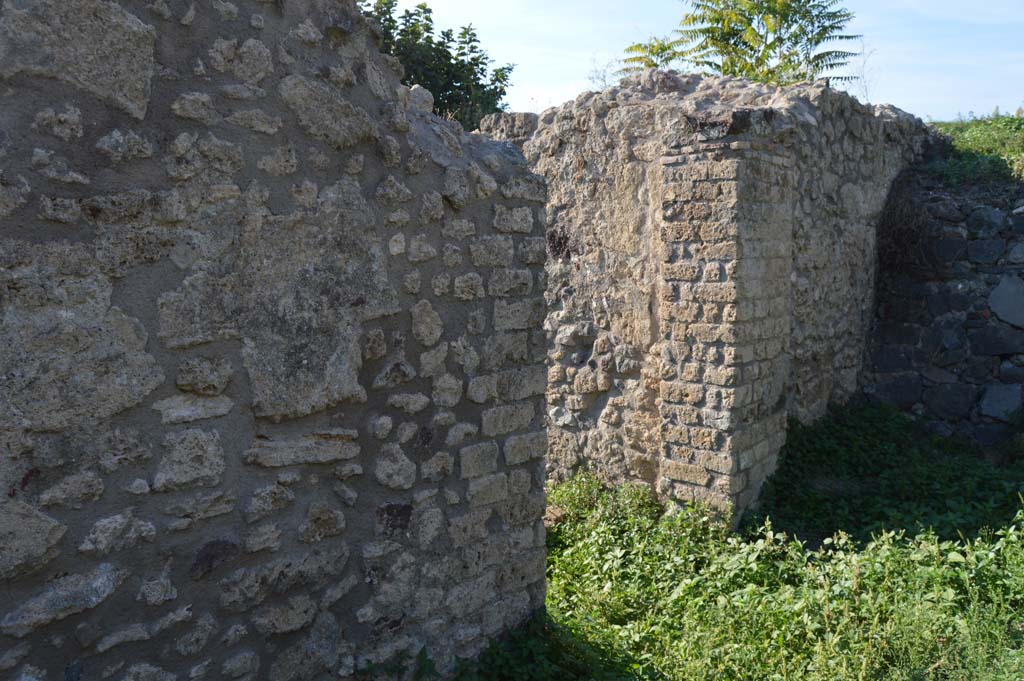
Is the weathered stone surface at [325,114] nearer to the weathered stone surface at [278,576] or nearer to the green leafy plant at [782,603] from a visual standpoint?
the weathered stone surface at [278,576]

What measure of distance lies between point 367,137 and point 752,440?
11.2 ft

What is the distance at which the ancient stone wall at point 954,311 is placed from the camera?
7133 mm

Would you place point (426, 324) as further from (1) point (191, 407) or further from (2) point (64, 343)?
(2) point (64, 343)

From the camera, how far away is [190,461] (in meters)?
2.37

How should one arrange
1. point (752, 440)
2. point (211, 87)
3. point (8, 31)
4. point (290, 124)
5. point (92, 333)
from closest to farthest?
1. point (8, 31)
2. point (92, 333)
3. point (211, 87)
4. point (290, 124)
5. point (752, 440)

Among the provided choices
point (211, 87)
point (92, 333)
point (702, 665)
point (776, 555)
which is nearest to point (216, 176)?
point (211, 87)

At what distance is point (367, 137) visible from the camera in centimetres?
284

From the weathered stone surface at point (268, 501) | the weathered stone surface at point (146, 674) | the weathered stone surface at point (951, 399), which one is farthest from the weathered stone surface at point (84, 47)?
the weathered stone surface at point (951, 399)

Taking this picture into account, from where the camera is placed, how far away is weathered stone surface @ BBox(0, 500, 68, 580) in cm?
202

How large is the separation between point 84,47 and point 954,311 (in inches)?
289

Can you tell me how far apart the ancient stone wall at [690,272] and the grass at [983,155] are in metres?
1.74

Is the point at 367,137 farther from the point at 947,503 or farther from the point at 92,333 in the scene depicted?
the point at 947,503

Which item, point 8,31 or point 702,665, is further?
point 702,665

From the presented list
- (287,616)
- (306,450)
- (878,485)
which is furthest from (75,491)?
(878,485)
